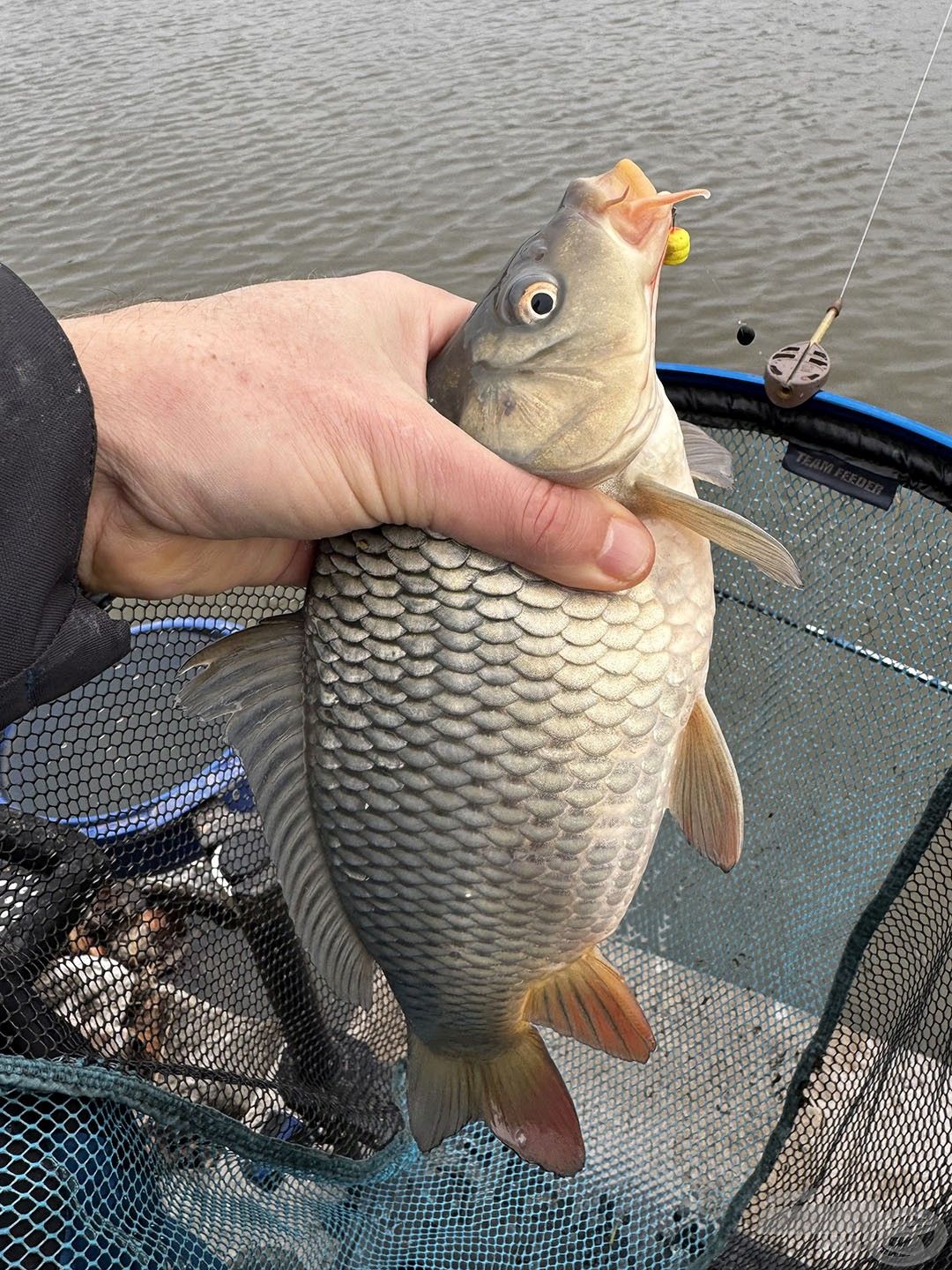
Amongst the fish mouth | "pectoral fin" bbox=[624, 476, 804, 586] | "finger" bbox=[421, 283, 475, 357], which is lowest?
"pectoral fin" bbox=[624, 476, 804, 586]

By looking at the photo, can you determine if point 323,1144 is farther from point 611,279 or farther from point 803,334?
point 803,334

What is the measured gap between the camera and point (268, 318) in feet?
5.13

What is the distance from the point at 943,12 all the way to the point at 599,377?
38.1 ft

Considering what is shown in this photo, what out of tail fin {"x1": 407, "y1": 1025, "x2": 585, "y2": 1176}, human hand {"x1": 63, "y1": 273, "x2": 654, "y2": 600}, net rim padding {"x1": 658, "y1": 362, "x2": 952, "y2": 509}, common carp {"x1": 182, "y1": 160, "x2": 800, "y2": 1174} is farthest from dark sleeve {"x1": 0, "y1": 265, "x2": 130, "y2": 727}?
net rim padding {"x1": 658, "y1": 362, "x2": 952, "y2": 509}

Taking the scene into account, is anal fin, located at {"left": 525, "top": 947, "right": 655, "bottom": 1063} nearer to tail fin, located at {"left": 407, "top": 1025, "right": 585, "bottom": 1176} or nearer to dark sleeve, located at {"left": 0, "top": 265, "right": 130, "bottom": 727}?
tail fin, located at {"left": 407, "top": 1025, "right": 585, "bottom": 1176}

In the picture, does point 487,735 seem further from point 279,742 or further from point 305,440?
point 305,440

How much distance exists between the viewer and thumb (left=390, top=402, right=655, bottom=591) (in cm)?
143

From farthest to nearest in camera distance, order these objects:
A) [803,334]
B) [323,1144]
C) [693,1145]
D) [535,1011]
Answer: [803,334] < [693,1145] < [323,1144] < [535,1011]

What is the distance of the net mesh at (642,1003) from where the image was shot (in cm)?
164

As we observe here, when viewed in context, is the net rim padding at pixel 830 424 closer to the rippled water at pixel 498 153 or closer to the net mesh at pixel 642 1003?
the net mesh at pixel 642 1003

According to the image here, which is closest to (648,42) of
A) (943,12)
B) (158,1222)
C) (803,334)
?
(943,12)

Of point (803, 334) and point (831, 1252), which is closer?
point (831, 1252)

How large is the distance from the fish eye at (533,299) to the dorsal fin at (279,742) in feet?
2.01

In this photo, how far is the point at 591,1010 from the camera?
5.56ft
